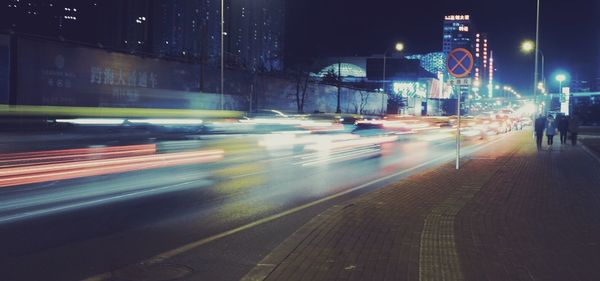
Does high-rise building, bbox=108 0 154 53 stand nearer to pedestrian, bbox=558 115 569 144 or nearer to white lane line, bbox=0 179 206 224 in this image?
pedestrian, bbox=558 115 569 144

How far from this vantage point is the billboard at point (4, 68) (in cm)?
2781

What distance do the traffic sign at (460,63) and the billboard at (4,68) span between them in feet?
72.2

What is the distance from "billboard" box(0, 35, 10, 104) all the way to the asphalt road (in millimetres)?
14110

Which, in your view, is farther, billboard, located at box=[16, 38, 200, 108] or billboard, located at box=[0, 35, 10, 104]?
billboard, located at box=[16, 38, 200, 108]

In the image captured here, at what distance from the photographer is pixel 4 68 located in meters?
28.1

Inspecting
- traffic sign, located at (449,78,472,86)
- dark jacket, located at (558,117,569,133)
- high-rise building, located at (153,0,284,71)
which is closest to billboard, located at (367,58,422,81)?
high-rise building, located at (153,0,284,71)

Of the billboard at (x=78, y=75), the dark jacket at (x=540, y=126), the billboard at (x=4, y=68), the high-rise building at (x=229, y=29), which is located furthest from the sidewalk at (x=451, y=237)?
the high-rise building at (x=229, y=29)

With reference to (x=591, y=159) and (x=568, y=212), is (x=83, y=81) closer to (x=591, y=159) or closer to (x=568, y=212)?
(x=591, y=159)

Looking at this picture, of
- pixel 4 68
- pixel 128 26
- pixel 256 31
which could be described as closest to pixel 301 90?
pixel 128 26

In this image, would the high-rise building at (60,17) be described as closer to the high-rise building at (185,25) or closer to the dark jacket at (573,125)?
the high-rise building at (185,25)

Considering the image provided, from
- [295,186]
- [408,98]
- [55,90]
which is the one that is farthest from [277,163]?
[408,98]

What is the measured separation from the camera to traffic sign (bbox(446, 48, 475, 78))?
14.3 metres

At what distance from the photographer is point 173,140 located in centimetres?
1584

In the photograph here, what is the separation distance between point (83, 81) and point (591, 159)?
2554cm
